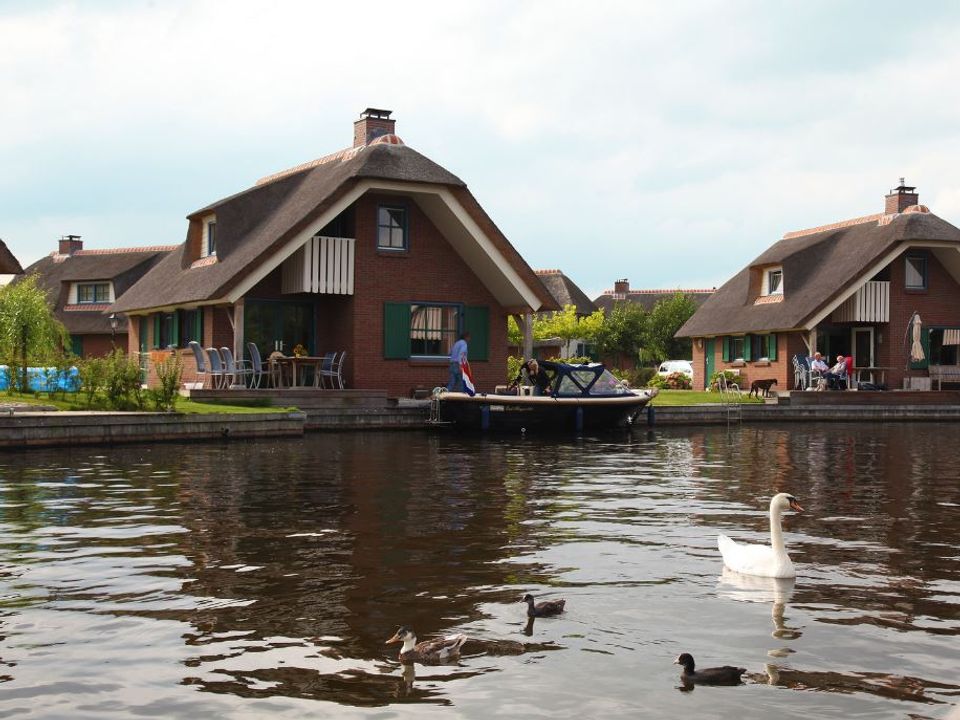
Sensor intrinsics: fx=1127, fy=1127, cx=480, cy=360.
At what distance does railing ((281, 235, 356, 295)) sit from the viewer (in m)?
30.9

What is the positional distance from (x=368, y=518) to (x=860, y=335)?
34.3m

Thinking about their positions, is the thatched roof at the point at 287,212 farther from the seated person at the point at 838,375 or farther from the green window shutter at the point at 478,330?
the seated person at the point at 838,375

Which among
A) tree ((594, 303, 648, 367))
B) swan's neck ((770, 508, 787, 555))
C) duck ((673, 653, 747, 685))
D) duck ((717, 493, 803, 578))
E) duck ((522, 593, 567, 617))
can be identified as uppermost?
tree ((594, 303, 648, 367))

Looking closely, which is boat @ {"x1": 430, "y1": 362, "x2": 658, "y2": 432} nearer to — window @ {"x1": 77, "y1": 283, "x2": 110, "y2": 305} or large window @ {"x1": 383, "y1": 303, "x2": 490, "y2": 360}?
large window @ {"x1": 383, "y1": 303, "x2": 490, "y2": 360}

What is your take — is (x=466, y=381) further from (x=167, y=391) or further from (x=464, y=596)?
(x=464, y=596)

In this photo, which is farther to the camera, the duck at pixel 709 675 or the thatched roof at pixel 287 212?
the thatched roof at pixel 287 212

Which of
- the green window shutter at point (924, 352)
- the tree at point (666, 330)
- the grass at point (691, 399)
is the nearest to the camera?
the grass at point (691, 399)

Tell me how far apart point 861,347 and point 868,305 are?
2316 millimetres

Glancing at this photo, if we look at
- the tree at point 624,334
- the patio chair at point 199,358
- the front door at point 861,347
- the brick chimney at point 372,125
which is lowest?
the patio chair at point 199,358

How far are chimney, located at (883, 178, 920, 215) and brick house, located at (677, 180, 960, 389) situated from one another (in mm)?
38

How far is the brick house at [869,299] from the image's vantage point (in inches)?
1570

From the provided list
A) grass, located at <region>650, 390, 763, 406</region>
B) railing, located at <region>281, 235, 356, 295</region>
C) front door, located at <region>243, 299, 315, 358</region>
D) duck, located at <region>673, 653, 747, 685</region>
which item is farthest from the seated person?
duck, located at <region>673, 653, 747, 685</region>

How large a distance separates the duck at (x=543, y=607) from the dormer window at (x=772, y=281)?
38.7 metres

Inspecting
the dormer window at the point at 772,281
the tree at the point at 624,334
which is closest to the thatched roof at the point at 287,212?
the dormer window at the point at 772,281
